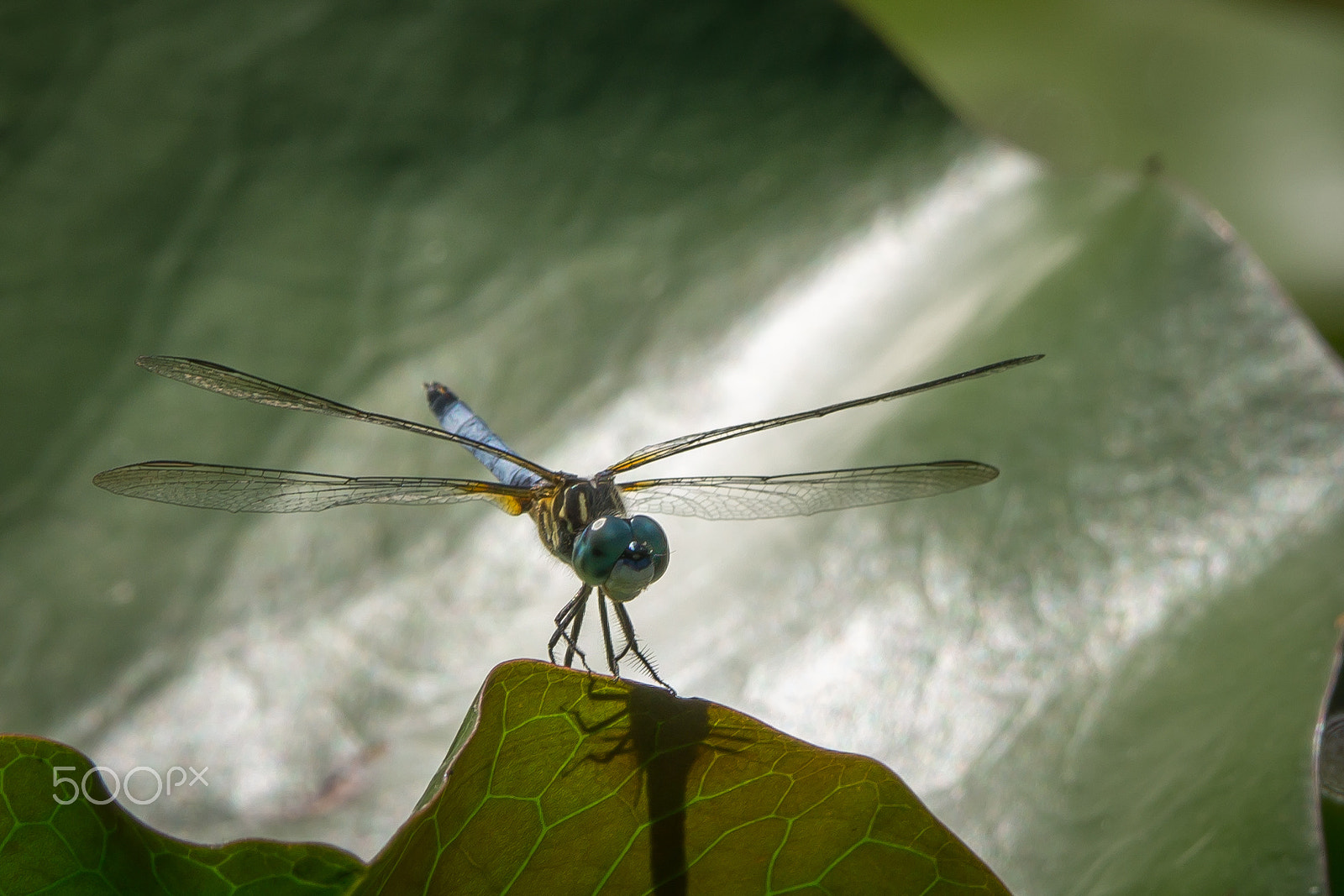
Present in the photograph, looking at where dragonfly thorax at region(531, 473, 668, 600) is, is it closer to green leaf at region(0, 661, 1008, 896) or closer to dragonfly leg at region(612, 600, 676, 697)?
dragonfly leg at region(612, 600, 676, 697)

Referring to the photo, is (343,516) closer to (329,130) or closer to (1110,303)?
(329,130)

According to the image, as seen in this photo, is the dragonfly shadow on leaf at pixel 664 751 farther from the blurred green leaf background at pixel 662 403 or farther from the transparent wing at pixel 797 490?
the transparent wing at pixel 797 490

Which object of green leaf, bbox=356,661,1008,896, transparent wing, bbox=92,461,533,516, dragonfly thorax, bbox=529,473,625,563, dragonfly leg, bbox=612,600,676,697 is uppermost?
transparent wing, bbox=92,461,533,516

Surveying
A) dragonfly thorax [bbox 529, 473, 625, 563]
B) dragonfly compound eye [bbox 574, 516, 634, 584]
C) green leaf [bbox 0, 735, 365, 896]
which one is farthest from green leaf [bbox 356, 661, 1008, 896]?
dragonfly thorax [bbox 529, 473, 625, 563]

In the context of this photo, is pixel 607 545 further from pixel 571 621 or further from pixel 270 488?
pixel 270 488

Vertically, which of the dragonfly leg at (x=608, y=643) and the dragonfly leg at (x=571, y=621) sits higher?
the dragonfly leg at (x=571, y=621)

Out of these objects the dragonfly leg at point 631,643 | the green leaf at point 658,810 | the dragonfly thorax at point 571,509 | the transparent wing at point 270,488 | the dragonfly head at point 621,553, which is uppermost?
the transparent wing at point 270,488

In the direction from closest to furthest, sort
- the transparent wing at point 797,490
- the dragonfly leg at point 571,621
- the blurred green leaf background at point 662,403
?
1. the blurred green leaf background at point 662,403
2. the transparent wing at point 797,490
3. the dragonfly leg at point 571,621

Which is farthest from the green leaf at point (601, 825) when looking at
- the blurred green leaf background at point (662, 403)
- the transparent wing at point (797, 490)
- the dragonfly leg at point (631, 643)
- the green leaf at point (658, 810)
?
the transparent wing at point (797, 490)
